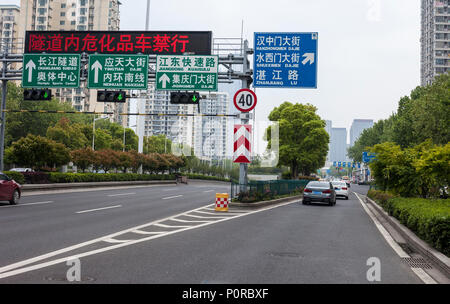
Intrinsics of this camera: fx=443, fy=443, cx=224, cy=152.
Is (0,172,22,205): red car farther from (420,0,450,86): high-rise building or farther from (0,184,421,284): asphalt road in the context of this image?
(420,0,450,86): high-rise building

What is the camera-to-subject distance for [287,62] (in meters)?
20.8

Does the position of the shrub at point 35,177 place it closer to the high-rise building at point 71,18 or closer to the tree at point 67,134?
the tree at point 67,134

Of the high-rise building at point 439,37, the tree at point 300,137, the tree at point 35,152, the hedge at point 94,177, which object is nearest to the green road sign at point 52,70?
the tree at point 35,152

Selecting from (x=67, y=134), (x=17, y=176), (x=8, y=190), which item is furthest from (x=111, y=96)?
(x=67, y=134)

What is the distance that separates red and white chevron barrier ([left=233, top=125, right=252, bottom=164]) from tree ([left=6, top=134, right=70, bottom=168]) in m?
17.9

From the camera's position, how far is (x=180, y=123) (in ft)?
534

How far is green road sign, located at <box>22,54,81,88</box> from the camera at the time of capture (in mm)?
23516

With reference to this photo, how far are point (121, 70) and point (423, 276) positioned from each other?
19436 millimetres

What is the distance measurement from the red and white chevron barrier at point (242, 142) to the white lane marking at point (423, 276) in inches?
449

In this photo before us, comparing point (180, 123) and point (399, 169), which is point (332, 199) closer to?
point (399, 169)

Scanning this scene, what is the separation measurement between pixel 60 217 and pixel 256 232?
20.6ft

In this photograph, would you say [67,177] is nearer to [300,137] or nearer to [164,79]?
Result: [164,79]

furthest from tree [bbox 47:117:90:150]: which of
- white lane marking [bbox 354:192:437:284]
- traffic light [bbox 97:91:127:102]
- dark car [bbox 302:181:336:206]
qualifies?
white lane marking [bbox 354:192:437:284]
